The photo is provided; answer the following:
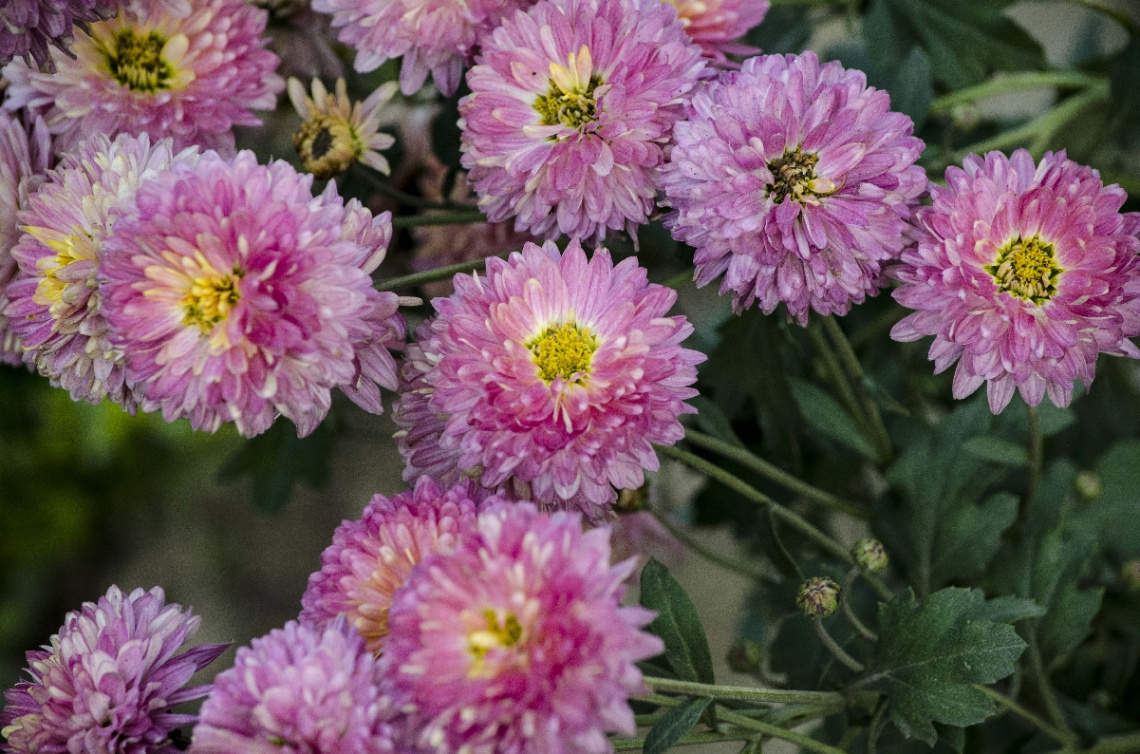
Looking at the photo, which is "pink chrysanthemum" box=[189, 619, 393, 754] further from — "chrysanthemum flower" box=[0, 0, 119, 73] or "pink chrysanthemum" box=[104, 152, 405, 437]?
"chrysanthemum flower" box=[0, 0, 119, 73]

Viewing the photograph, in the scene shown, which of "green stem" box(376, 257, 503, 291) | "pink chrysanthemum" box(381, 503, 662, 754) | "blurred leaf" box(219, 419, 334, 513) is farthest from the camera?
"blurred leaf" box(219, 419, 334, 513)

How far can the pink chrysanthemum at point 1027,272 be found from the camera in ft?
1.19

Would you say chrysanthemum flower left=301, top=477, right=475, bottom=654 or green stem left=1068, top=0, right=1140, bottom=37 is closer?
chrysanthemum flower left=301, top=477, right=475, bottom=654

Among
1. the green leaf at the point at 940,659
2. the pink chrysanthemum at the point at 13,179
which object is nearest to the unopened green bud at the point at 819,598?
the green leaf at the point at 940,659

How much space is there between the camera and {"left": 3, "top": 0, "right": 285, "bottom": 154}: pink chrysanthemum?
1.42 feet

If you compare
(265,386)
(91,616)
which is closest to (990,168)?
Answer: (265,386)

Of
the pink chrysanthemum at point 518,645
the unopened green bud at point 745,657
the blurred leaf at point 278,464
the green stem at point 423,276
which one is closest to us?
the pink chrysanthemum at point 518,645

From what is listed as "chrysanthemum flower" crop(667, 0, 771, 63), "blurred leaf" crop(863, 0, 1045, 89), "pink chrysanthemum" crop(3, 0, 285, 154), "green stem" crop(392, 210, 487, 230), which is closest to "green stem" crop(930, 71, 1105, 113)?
"blurred leaf" crop(863, 0, 1045, 89)

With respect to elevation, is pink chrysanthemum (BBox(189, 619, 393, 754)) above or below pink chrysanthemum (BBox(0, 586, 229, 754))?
below

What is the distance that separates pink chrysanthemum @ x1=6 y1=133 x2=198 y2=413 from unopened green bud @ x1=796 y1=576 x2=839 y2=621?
27cm

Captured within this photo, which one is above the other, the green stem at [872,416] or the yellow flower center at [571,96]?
the yellow flower center at [571,96]

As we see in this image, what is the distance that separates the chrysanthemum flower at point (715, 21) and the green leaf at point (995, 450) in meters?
0.21

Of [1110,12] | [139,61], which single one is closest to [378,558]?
[139,61]

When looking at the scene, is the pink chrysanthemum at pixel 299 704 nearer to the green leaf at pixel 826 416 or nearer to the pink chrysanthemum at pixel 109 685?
the pink chrysanthemum at pixel 109 685
